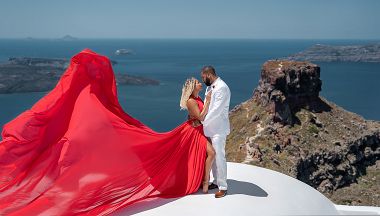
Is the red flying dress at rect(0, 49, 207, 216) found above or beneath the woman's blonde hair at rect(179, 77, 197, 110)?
beneath

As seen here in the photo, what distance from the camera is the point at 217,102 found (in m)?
9.17

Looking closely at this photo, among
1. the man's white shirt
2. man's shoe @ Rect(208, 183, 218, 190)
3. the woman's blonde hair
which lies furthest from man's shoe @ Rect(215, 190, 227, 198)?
the woman's blonde hair

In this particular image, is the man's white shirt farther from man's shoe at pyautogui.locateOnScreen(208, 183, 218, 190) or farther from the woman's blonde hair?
man's shoe at pyautogui.locateOnScreen(208, 183, 218, 190)

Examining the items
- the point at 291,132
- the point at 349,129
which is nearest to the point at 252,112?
the point at 291,132

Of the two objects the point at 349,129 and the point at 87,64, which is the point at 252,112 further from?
the point at 87,64

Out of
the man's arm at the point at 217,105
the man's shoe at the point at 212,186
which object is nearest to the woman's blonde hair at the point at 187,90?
the man's arm at the point at 217,105

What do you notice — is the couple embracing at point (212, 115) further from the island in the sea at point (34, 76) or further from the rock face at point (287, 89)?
the island in the sea at point (34, 76)

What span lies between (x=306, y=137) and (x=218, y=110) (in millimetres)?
59456

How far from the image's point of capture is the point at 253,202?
31.0ft

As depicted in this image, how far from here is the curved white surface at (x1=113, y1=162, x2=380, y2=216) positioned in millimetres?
9031

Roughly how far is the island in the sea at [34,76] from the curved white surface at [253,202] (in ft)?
439

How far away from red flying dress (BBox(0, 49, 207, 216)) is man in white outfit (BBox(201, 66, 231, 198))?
0.32 m

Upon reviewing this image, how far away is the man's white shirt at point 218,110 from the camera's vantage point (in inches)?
359

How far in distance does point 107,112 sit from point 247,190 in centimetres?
338
